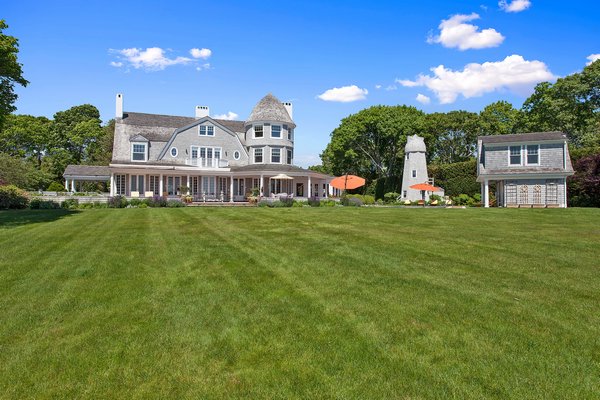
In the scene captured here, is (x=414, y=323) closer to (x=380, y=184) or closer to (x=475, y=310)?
(x=475, y=310)

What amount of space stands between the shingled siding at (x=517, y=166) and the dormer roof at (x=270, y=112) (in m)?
18.5

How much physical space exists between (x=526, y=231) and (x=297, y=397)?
1231 cm

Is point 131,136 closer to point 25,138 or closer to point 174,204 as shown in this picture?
point 174,204

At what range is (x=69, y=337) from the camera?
4.70 meters

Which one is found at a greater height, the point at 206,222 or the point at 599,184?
the point at 599,184

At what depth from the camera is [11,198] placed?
24.8 meters

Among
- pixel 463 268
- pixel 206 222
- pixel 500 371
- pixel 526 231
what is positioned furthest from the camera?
pixel 206 222

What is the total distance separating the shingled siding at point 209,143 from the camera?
124 ft

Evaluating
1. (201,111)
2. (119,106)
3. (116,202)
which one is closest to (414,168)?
(201,111)

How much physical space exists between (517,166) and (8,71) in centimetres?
3338

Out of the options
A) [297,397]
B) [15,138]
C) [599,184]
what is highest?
[15,138]

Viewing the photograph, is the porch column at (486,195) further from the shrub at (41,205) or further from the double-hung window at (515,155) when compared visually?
the shrub at (41,205)

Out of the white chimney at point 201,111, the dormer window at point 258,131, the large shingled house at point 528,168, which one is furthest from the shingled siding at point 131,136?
the large shingled house at point 528,168

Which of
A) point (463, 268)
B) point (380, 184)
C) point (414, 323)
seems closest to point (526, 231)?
point (463, 268)
